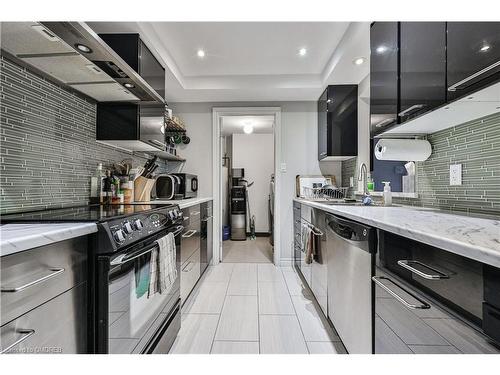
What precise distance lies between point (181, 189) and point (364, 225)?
2148 mm

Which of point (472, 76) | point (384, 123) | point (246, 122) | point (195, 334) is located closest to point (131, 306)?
point (195, 334)

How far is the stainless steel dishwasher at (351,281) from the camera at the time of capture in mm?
1142

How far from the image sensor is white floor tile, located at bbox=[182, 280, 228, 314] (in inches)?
81.6

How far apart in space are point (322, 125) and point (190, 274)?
2392mm

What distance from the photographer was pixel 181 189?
2.85m

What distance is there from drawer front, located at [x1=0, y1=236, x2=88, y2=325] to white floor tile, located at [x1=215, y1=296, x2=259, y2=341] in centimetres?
119

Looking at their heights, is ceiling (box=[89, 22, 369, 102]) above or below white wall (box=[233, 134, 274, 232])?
above

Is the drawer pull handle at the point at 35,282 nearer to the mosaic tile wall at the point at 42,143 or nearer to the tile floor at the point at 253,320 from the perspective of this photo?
the mosaic tile wall at the point at 42,143

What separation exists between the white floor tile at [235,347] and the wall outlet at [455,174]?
1.61m

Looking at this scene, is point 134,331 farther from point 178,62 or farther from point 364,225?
point 178,62

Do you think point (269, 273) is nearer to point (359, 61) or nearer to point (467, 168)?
point (467, 168)

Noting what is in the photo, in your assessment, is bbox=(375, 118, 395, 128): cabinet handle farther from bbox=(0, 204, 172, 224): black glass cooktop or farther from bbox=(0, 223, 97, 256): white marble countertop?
bbox=(0, 223, 97, 256): white marble countertop

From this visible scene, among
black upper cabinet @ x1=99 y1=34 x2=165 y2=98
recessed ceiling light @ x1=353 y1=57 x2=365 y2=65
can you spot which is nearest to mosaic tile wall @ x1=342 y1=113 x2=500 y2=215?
recessed ceiling light @ x1=353 y1=57 x2=365 y2=65
